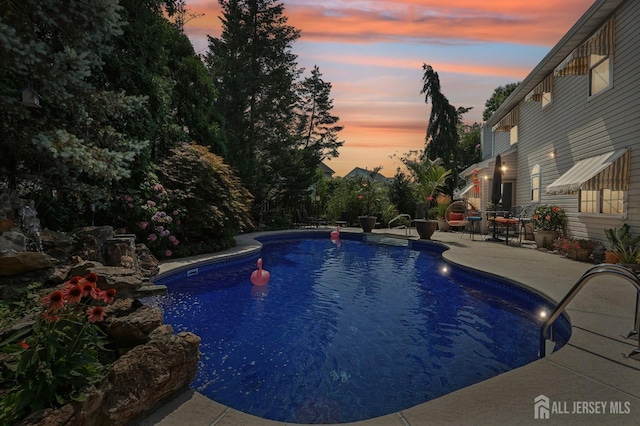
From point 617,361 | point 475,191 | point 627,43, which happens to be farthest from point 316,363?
point 475,191

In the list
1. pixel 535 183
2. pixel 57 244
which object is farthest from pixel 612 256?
pixel 57 244

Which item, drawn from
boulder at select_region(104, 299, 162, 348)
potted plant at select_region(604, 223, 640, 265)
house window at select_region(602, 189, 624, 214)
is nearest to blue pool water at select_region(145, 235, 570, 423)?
boulder at select_region(104, 299, 162, 348)

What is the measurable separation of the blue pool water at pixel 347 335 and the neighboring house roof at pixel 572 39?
717 cm

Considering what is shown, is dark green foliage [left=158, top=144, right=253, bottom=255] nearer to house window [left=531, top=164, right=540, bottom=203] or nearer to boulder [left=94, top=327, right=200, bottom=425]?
boulder [left=94, top=327, right=200, bottom=425]

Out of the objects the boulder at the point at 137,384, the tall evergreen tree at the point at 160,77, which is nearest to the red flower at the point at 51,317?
the boulder at the point at 137,384

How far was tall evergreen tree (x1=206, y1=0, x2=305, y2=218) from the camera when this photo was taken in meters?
17.8

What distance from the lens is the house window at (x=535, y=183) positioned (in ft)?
42.5

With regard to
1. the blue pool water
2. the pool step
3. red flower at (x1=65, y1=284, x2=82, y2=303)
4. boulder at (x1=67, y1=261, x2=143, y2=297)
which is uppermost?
red flower at (x1=65, y1=284, x2=82, y2=303)

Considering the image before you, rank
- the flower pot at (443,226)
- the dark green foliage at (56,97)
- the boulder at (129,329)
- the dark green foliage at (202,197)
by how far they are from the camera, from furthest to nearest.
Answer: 1. the flower pot at (443,226)
2. the dark green foliage at (202,197)
3. the dark green foliage at (56,97)
4. the boulder at (129,329)

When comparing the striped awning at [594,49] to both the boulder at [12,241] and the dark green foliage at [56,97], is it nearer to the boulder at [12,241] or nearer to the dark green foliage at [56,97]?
the dark green foliage at [56,97]

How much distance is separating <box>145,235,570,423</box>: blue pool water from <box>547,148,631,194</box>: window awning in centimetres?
373

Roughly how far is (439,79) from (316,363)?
82.0 ft

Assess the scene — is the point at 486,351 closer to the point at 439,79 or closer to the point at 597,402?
the point at 597,402

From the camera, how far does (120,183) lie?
26.9 ft
